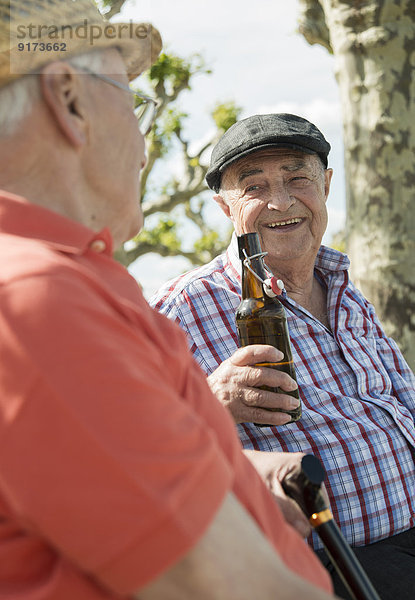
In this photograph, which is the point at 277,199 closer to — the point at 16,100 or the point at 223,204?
the point at 223,204

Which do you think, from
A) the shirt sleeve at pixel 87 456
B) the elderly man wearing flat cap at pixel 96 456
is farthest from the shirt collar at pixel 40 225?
the shirt sleeve at pixel 87 456

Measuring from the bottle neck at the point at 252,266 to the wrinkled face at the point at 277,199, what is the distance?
1.85 feet

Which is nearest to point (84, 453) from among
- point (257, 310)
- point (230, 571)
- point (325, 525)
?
point (230, 571)

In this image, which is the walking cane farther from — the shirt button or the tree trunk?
the tree trunk

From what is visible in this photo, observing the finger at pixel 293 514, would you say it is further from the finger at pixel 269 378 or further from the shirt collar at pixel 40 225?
the shirt collar at pixel 40 225

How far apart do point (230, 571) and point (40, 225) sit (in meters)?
0.67

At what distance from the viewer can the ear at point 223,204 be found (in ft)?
10.6

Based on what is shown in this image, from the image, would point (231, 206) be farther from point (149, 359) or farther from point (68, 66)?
point (149, 359)

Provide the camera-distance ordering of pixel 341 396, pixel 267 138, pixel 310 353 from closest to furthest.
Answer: pixel 341 396 → pixel 310 353 → pixel 267 138

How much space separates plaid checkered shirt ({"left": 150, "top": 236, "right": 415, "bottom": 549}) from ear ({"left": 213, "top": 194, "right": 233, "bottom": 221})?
1.15 ft

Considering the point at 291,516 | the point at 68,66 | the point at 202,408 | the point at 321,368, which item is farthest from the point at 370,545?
the point at 68,66

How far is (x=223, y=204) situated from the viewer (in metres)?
3.27

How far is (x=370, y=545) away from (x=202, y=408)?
156 centimetres

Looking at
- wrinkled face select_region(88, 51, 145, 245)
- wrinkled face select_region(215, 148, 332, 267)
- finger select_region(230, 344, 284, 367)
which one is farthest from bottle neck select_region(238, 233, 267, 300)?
wrinkled face select_region(88, 51, 145, 245)
